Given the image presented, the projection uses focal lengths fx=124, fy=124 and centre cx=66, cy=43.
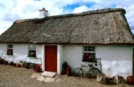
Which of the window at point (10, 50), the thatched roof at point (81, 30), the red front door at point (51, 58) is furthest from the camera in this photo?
the window at point (10, 50)

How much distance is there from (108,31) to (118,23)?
3.96 feet

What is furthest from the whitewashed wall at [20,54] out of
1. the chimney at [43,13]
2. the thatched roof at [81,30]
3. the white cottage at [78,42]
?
the chimney at [43,13]

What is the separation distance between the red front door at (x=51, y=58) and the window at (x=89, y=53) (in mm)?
2690

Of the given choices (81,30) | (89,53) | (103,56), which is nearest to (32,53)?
(81,30)

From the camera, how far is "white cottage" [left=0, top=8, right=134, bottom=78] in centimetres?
911

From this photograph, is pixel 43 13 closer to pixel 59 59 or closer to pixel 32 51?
pixel 32 51

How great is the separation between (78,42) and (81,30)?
1.56 meters

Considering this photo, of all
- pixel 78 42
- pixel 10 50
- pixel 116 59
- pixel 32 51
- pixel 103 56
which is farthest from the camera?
pixel 10 50

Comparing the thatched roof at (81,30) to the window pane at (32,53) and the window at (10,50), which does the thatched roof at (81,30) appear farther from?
the window pane at (32,53)

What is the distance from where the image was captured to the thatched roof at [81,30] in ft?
31.1

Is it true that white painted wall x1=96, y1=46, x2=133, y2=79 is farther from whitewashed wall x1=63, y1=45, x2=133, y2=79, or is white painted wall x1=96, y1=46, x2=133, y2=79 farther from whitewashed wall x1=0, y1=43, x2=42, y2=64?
whitewashed wall x1=0, y1=43, x2=42, y2=64

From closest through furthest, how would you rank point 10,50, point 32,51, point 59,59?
point 59,59, point 32,51, point 10,50

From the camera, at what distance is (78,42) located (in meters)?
10.1

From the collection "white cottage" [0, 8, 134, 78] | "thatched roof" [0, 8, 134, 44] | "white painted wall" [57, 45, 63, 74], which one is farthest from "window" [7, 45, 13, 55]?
"white painted wall" [57, 45, 63, 74]
